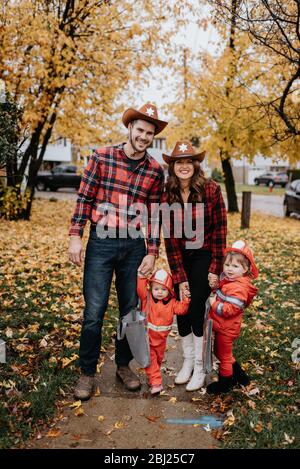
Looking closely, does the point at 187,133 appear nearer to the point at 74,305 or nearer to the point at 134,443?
the point at 74,305

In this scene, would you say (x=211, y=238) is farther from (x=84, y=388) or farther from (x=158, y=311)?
(x=84, y=388)

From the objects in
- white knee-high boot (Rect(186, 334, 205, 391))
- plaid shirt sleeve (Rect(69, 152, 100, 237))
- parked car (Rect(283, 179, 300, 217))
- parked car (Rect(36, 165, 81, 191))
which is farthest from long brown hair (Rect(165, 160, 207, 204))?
parked car (Rect(36, 165, 81, 191))

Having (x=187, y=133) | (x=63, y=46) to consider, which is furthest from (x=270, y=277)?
(x=187, y=133)

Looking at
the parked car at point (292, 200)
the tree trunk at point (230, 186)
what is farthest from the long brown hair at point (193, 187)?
the tree trunk at point (230, 186)

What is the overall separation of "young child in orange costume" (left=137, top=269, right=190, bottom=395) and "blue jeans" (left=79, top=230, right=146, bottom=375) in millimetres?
160

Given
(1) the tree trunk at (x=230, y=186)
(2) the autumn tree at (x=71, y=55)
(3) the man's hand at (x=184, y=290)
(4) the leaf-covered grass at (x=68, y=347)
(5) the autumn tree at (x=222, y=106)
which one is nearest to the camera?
(4) the leaf-covered grass at (x=68, y=347)

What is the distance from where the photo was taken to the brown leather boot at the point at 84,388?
3521 millimetres

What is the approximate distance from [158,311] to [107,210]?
2.96ft

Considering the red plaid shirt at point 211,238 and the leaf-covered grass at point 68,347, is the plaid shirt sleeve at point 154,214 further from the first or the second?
the leaf-covered grass at point 68,347

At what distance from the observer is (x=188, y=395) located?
3686mm

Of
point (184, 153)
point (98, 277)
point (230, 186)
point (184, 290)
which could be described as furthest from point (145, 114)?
point (230, 186)

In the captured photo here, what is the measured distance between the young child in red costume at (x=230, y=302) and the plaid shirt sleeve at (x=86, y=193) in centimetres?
114

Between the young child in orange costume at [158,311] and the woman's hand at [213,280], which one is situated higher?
the woman's hand at [213,280]

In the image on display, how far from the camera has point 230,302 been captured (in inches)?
135
